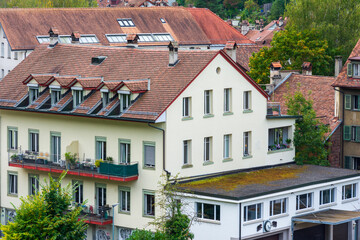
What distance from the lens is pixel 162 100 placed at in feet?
219

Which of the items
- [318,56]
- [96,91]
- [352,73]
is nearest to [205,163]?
[96,91]

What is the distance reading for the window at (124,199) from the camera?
68.8 metres

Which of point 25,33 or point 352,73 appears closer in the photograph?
point 352,73

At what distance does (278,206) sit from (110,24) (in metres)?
67.7

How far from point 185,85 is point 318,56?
142ft

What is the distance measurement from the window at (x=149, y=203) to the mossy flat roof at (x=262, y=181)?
86.4 inches

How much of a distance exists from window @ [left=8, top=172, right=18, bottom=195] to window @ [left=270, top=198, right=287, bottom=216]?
19844 millimetres

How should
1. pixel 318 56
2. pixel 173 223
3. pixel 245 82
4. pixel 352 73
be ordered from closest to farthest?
pixel 173 223 < pixel 245 82 < pixel 352 73 < pixel 318 56

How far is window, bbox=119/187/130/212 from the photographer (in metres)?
68.8

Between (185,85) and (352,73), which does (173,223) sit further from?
(352,73)

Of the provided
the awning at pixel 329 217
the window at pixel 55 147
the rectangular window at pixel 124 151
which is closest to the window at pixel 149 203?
the rectangular window at pixel 124 151

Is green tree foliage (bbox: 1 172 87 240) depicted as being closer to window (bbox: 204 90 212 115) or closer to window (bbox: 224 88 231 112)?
window (bbox: 204 90 212 115)

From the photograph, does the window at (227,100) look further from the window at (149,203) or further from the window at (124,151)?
the window at (149,203)

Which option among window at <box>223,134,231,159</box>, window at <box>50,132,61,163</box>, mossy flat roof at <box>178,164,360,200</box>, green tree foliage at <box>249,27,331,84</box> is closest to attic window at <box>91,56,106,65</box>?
window at <box>50,132,61,163</box>
